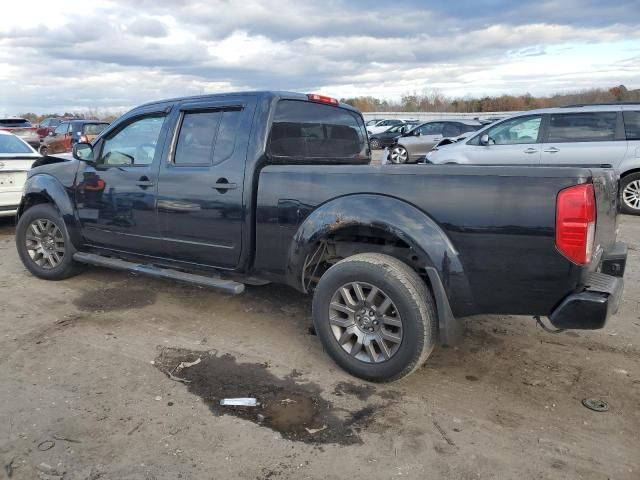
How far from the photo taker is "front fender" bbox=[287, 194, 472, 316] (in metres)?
3.04

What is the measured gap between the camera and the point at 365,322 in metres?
3.36

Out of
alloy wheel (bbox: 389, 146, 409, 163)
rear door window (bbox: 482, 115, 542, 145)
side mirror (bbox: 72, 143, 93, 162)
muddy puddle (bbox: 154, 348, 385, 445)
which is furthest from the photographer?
alloy wheel (bbox: 389, 146, 409, 163)

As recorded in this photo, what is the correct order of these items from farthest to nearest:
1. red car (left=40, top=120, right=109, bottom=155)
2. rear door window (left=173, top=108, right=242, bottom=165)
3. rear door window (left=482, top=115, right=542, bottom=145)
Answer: red car (left=40, top=120, right=109, bottom=155) → rear door window (left=482, top=115, right=542, bottom=145) → rear door window (left=173, top=108, right=242, bottom=165)

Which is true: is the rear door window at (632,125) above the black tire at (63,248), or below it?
above

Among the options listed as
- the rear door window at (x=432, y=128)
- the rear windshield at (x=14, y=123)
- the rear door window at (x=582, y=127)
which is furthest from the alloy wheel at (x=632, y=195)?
the rear windshield at (x=14, y=123)

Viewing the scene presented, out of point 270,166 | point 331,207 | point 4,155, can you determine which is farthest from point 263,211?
point 4,155

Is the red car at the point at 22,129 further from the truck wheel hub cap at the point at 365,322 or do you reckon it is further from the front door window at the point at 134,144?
the truck wheel hub cap at the point at 365,322

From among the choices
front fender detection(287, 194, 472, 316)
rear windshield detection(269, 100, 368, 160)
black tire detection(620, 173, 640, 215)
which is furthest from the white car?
black tire detection(620, 173, 640, 215)

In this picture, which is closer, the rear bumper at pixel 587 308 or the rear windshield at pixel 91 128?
the rear bumper at pixel 587 308

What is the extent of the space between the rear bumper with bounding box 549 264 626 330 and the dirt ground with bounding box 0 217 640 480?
0.60m

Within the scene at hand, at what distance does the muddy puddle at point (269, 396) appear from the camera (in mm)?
2893

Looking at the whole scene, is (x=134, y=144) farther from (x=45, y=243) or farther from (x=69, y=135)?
(x=69, y=135)

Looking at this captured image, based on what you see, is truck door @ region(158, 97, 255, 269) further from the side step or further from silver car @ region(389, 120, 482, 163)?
silver car @ region(389, 120, 482, 163)

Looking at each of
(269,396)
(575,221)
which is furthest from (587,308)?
(269,396)
